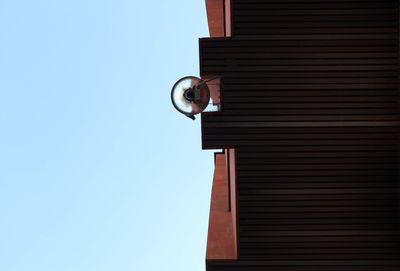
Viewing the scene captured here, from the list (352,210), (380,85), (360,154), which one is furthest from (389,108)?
(352,210)

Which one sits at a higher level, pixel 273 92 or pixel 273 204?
pixel 273 92

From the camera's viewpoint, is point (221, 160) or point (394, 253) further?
point (221, 160)

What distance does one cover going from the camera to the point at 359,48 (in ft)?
20.5

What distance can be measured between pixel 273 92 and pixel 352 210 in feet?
6.34

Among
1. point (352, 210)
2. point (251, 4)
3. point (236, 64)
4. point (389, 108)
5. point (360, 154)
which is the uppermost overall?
point (251, 4)

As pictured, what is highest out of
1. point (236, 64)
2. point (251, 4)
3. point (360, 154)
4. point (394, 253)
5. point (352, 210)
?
point (251, 4)

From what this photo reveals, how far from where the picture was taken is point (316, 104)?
6.27 meters

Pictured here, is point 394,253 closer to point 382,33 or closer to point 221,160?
point 382,33

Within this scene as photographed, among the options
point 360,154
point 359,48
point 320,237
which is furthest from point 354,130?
point 320,237

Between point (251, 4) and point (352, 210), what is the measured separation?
122 inches

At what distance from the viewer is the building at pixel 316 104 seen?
6.23 meters

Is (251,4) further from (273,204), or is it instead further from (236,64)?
(273,204)

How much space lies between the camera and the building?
6.23 m

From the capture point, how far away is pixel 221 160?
10.9 metres
